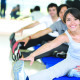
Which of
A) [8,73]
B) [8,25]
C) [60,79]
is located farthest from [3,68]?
[8,25]

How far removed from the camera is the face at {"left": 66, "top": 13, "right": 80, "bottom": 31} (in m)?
1.88

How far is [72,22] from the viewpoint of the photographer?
1895 millimetres

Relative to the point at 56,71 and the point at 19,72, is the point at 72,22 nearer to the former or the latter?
the point at 56,71

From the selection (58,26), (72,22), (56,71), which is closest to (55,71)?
A: (56,71)

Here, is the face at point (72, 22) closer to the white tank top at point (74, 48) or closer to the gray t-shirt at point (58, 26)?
the white tank top at point (74, 48)

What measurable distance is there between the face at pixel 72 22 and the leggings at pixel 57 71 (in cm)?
31

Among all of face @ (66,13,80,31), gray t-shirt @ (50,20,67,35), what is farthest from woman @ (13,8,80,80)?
gray t-shirt @ (50,20,67,35)

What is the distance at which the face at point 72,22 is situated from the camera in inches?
74.2

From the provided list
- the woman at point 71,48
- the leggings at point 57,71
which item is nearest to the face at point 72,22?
the woman at point 71,48

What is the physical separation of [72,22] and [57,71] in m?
0.50

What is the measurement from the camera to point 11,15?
669 centimetres

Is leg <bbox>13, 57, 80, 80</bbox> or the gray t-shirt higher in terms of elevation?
the gray t-shirt

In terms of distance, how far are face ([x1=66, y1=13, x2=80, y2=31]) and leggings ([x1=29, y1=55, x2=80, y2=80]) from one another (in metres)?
0.31

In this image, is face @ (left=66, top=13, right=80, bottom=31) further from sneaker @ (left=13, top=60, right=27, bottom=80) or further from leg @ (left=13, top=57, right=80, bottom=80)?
sneaker @ (left=13, top=60, right=27, bottom=80)
